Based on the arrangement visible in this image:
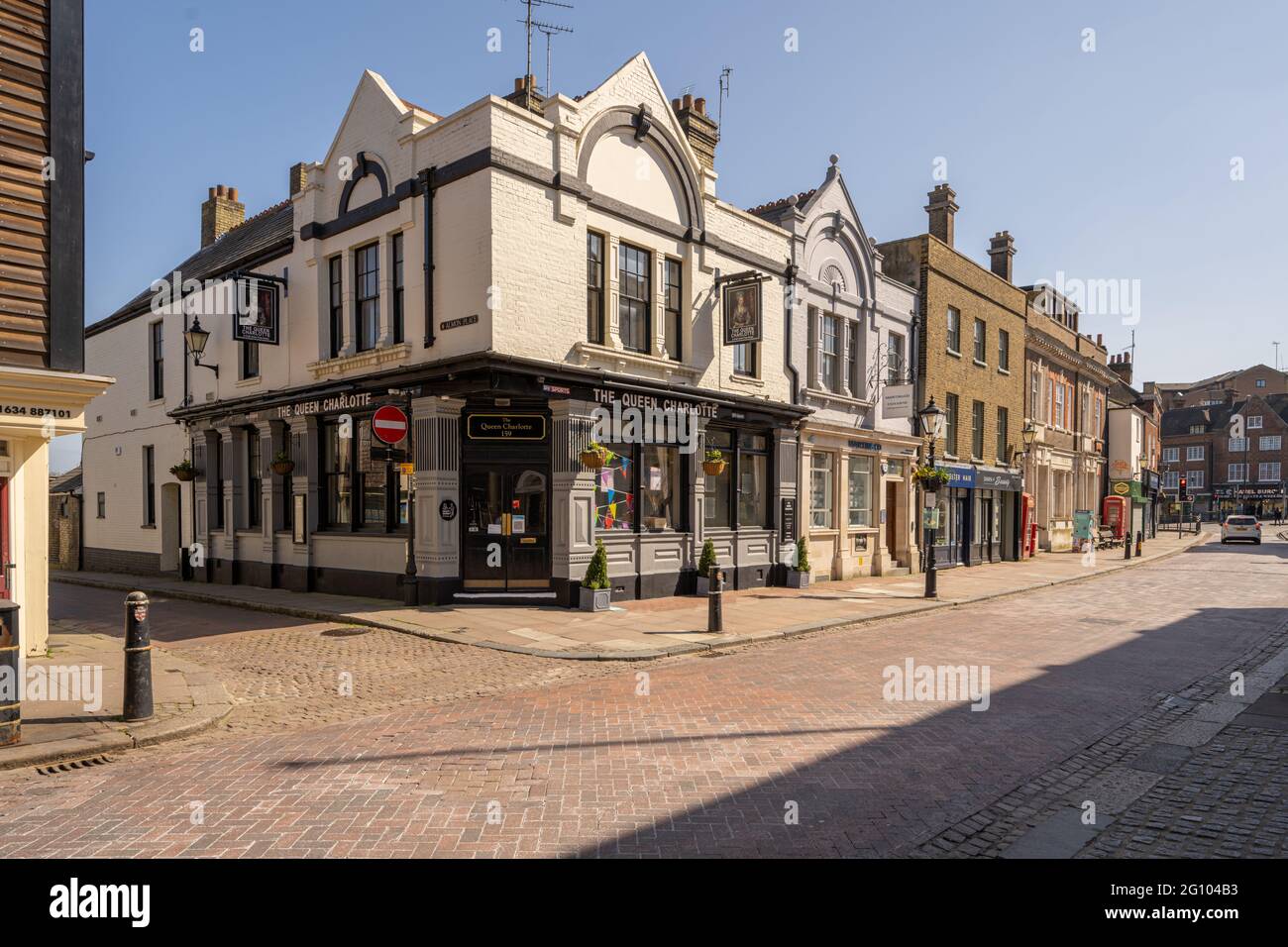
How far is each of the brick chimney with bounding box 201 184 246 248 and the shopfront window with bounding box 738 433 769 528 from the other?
19008 mm

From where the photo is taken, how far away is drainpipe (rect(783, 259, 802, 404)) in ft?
64.2

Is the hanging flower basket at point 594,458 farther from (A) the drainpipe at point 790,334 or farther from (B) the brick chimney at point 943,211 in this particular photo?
(B) the brick chimney at point 943,211

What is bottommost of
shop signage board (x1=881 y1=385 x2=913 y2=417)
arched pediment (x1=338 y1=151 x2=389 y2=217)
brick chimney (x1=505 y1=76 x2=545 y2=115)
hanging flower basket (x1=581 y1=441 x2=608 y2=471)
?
hanging flower basket (x1=581 y1=441 x2=608 y2=471)

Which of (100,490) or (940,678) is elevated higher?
(100,490)

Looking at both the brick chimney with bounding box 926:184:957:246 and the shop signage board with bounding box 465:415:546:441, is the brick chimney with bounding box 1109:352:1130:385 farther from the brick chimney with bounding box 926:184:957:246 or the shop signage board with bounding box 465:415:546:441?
the shop signage board with bounding box 465:415:546:441

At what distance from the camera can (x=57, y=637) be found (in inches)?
463

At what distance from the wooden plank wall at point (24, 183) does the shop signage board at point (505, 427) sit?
21.5 ft

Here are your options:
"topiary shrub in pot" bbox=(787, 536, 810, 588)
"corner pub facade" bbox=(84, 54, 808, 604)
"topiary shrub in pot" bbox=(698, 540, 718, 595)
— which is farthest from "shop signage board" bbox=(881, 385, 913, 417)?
"topiary shrub in pot" bbox=(698, 540, 718, 595)

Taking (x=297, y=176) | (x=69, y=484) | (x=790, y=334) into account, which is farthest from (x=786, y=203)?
(x=69, y=484)
